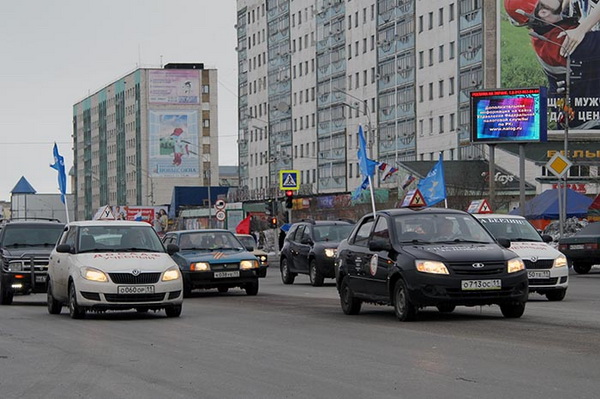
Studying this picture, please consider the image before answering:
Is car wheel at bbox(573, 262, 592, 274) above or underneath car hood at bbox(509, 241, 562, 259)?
underneath

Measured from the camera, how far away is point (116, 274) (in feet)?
66.8

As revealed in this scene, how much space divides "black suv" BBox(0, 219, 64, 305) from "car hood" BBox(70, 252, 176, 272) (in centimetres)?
690

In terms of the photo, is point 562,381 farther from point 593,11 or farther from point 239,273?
point 593,11

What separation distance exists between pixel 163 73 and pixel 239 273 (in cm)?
14547

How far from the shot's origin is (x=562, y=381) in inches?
427

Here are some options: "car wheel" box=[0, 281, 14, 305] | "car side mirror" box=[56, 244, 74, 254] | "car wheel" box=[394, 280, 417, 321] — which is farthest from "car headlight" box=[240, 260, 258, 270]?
"car wheel" box=[394, 280, 417, 321]

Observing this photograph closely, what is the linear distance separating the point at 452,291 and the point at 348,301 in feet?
10.5

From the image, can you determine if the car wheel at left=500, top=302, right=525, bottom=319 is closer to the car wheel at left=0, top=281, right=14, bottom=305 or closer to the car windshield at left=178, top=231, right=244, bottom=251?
the car windshield at left=178, top=231, right=244, bottom=251

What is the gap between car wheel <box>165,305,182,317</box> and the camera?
20953 millimetres

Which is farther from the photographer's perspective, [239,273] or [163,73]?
[163,73]

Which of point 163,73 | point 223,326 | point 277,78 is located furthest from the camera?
point 163,73

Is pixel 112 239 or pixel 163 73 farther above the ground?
pixel 163 73

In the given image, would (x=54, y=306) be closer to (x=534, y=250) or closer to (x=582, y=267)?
(x=534, y=250)

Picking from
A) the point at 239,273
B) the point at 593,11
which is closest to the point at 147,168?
the point at 593,11
